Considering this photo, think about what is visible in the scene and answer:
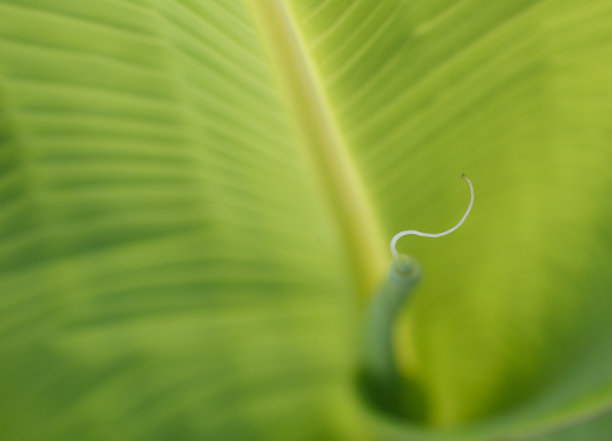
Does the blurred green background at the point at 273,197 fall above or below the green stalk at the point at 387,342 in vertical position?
above

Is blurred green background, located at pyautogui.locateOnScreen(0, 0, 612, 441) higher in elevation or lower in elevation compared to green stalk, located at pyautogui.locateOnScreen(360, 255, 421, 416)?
higher

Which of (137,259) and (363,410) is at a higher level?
(137,259)

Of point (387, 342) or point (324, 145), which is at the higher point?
point (324, 145)

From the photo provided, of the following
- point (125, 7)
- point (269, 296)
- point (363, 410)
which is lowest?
point (363, 410)

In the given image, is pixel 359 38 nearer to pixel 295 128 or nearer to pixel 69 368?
pixel 295 128

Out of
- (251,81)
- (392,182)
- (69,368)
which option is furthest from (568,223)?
(69,368)

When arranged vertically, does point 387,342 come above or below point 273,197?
below

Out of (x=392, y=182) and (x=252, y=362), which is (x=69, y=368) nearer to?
(x=252, y=362)

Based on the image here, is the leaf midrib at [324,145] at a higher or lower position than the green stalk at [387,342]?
higher
